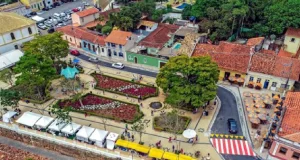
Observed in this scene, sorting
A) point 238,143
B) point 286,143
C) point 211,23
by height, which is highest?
point 211,23

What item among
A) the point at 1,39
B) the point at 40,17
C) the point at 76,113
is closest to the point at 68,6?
the point at 40,17

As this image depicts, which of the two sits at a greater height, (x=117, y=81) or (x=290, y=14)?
(x=290, y=14)

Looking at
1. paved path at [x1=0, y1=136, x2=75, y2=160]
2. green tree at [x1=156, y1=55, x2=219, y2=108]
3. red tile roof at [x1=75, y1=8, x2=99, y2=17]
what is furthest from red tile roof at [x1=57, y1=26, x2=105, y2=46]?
paved path at [x1=0, y1=136, x2=75, y2=160]

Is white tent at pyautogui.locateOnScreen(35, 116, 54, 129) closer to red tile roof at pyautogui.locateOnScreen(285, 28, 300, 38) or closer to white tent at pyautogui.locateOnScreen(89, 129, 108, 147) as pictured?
white tent at pyautogui.locateOnScreen(89, 129, 108, 147)

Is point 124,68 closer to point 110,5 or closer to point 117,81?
point 117,81

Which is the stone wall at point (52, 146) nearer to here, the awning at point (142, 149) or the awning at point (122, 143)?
the awning at point (122, 143)

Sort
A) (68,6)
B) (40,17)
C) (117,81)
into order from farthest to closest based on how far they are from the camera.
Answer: (68,6), (40,17), (117,81)
